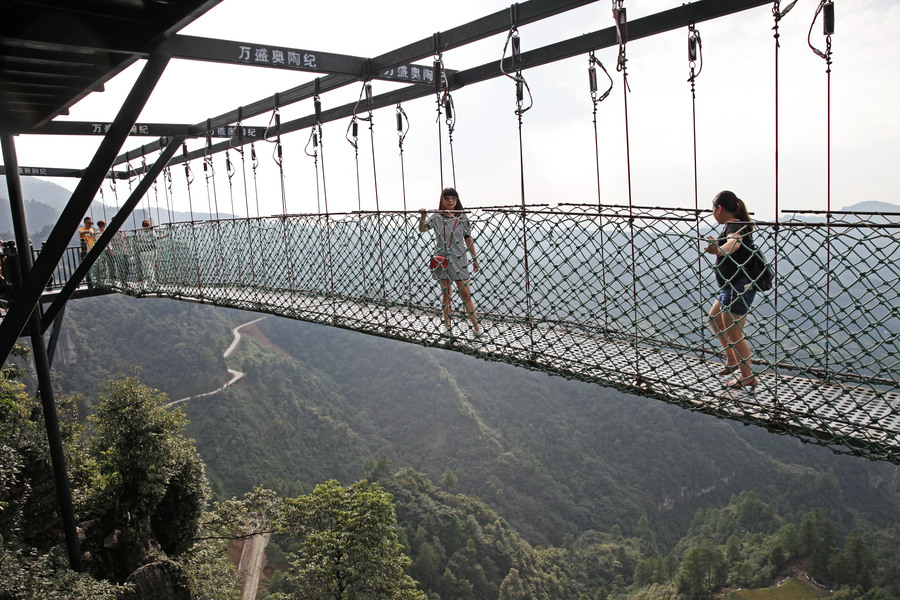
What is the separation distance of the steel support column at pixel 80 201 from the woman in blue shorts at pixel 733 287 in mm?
2458

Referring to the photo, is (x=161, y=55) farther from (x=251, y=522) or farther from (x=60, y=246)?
(x=251, y=522)

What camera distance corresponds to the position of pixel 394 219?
342 cm

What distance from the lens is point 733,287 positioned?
237cm

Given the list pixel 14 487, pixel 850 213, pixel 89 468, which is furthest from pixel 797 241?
pixel 89 468

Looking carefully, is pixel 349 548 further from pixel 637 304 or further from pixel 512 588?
pixel 512 588

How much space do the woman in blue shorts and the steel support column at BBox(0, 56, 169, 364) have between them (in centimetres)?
246

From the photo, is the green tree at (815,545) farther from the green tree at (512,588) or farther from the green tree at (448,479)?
the green tree at (448,479)

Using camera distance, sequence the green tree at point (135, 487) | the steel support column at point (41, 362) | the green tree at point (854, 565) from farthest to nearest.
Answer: the green tree at point (854, 565), the green tree at point (135, 487), the steel support column at point (41, 362)

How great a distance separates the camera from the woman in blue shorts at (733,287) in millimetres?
2377

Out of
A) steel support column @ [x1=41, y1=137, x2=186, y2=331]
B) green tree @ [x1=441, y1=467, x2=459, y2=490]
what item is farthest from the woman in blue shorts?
green tree @ [x1=441, y1=467, x2=459, y2=490]

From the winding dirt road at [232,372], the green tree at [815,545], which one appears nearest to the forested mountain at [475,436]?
the winding dirt road at [232,372]

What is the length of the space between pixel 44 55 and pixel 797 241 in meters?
3.26

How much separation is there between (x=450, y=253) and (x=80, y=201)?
1.81 m

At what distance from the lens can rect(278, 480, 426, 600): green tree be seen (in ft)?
34.2
